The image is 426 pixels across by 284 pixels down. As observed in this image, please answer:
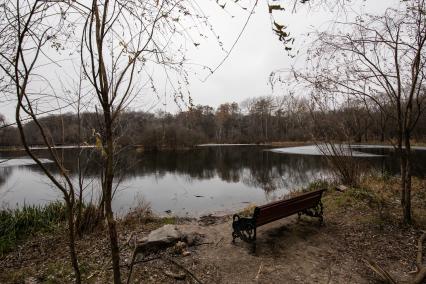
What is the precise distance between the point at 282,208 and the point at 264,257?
1022 millimetres

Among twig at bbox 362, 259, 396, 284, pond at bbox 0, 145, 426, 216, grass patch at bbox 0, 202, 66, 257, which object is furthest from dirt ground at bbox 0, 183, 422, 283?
pond at bbox 0, 145, 426, 216

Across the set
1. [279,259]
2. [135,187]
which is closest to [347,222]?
[279,259]

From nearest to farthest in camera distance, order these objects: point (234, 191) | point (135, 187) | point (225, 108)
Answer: point (234, 191) → point (135, 187) → point (225, 108)

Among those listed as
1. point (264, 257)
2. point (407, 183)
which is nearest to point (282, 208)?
point (264, 257)

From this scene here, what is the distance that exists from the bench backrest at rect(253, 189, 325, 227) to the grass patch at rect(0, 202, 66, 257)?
5.28 metres

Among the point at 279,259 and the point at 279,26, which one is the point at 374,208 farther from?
the point at 279,26

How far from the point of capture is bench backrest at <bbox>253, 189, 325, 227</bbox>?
521cm

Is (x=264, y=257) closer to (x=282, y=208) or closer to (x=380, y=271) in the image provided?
(x=282, y=208)

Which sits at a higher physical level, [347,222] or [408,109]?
[408,109]

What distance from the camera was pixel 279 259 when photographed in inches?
193

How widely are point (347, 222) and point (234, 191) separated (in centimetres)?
851

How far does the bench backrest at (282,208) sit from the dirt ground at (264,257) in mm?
459

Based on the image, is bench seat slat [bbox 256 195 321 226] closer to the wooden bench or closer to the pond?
the wooden bench

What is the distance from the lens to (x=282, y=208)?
5.62 m
